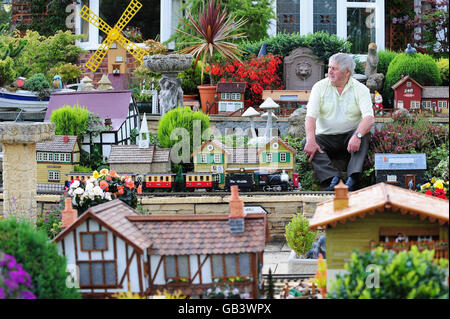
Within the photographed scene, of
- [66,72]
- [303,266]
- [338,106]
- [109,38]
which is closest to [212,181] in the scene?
[338,106]

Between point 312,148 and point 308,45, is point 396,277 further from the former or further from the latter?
point 308,45

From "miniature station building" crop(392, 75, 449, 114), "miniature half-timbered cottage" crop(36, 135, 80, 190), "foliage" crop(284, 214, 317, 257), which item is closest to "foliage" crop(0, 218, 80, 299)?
"foliage" crop(284, 214, 317, 257)

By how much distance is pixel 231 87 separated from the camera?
18.7 meters

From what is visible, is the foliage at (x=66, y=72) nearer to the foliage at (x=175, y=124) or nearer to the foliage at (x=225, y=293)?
the foliage at (x=175, y=124)

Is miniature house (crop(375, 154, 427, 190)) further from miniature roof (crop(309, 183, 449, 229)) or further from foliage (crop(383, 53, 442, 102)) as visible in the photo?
foliage (crop(383, 53, 442, 102))

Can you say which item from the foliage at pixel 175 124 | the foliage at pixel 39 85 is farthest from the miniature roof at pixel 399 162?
the foliage at pixel 39 85

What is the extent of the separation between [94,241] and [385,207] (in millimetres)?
2711

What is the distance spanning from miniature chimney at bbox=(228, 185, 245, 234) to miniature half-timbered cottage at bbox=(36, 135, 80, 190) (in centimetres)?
702

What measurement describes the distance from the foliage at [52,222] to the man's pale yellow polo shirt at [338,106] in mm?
4064

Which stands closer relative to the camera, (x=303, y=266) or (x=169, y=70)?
(x=303, y=266)

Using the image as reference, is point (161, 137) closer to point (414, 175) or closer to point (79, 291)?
point (414, 175)

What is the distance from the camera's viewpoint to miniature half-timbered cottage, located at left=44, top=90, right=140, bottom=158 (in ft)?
49.7

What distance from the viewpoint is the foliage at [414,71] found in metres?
19.5
